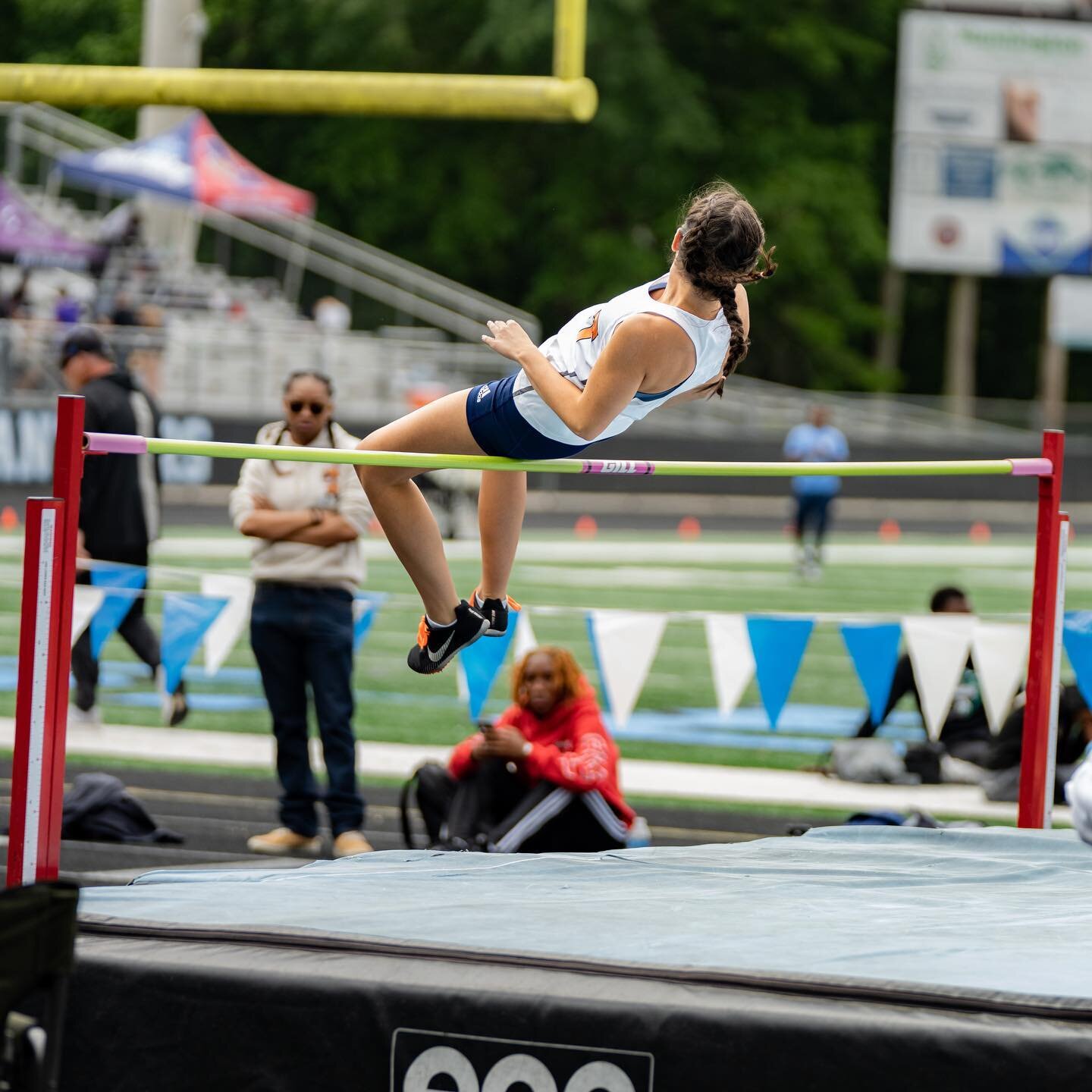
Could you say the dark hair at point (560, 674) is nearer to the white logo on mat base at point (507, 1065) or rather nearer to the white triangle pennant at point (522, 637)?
the white triangle pennant at point (522, 637)

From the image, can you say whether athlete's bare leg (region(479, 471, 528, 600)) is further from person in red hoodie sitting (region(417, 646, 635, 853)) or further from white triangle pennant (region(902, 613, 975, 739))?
white triangle pennant (region(902, 613, 975, 739))

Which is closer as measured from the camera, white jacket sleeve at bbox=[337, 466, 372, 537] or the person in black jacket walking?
white jacket sleeve at bbox=[337, 466, 372, 537]

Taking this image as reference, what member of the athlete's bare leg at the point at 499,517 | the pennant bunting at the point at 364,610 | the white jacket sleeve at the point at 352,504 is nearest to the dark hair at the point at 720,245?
the athlete's bare leg at the point at 499,517

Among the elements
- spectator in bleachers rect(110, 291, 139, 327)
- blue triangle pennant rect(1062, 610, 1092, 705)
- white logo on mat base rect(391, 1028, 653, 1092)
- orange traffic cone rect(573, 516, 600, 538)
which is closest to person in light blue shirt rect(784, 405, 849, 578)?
orange traffic cone rect(573, 516, 600, 538)

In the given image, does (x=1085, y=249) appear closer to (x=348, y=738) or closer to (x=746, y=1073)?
(x=348, y=738)

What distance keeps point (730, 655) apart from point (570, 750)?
6.02 ft

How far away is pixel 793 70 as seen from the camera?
38.7 m

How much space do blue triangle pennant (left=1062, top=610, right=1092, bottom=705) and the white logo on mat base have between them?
12.9 ft

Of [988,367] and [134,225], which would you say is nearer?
[134,225]

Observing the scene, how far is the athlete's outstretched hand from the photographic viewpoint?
15.2 feet

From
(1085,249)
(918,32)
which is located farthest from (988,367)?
(918,32)

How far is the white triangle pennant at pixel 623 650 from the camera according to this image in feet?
26.3

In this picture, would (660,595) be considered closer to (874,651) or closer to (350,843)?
(874,651)

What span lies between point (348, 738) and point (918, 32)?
2127 centimetres
